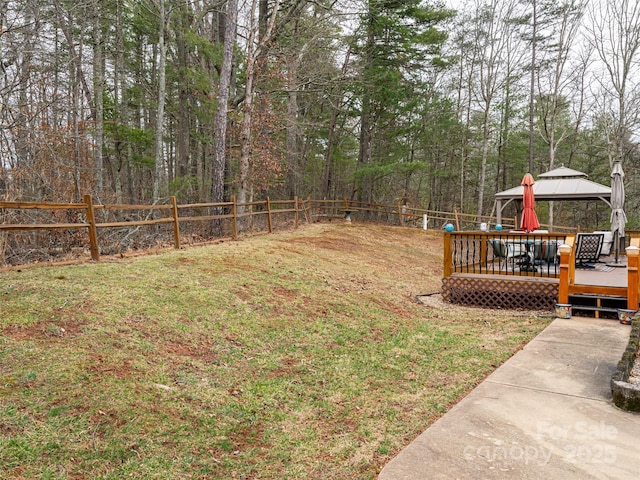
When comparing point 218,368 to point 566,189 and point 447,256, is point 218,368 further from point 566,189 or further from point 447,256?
point 566,189

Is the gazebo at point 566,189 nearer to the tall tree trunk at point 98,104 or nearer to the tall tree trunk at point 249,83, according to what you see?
the tall tree trunk at point 249,83

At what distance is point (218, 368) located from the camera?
13.4 ft

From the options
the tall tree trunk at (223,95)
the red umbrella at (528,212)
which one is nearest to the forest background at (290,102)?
the tall tree trunk at (223,95)

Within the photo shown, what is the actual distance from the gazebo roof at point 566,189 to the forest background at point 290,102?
604cm

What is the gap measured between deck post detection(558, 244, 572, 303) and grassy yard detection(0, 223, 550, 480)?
44 centimetres

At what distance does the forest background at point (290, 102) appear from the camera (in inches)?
390

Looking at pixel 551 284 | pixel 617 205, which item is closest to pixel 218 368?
pixel 551 284

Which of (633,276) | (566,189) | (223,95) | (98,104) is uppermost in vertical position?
(98,104)

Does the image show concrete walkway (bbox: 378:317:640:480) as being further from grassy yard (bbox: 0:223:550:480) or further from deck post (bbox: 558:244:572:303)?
deck post (bbox: 558:244:572:303)

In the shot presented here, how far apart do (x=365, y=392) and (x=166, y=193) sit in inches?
521

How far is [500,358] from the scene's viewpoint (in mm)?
4797

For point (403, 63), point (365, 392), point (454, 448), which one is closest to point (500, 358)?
point (365, 392)

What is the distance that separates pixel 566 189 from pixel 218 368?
1244cm

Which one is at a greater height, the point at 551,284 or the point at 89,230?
the point at 89,230
